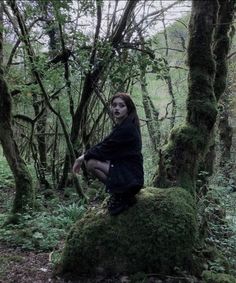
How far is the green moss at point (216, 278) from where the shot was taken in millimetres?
4211

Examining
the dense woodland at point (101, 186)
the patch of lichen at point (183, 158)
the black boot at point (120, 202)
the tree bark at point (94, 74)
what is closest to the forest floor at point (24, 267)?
the dense woodland at point (101, 186)

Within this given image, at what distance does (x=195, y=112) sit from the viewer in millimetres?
5887

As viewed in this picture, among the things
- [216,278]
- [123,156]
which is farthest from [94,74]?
[216,278]

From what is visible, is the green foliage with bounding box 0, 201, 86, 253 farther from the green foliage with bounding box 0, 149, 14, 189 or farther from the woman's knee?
the green foliage with bounding box 0, 149, 14, 189

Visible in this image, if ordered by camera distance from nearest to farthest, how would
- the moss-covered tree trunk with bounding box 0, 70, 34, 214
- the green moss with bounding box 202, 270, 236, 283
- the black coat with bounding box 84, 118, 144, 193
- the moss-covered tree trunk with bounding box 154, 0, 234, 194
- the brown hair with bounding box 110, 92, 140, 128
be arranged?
the green moss with bounding box 202, 270, 236, 283, the black coat with bounding box 84, 118, 144, 193, the brown hair with bounding box 110, 92, 140, 128, the moss-covered tree trunk with bounding box 154, 0, 234, 194, the moss-covered tree trunk with bounding box 0, 70, 34, 214

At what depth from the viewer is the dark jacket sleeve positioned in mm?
4684

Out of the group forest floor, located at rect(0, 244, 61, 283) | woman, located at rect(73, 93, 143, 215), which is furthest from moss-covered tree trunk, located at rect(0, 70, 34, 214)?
woman, located at rect(73, 93, 143, 215)

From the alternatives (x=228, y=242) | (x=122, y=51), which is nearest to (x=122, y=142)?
(x=228, y=242)

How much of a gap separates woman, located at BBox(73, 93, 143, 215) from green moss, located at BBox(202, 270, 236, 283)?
48.5 inches

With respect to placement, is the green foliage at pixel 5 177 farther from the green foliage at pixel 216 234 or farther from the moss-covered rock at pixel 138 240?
the moss-covered rock at pixel 138 240

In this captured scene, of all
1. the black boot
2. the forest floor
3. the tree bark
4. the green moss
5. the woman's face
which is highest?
the tree bark

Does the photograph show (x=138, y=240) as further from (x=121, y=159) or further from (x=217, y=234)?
(x=217, y=234)

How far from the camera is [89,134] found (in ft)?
38.7

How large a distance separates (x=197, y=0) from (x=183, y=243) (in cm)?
352
